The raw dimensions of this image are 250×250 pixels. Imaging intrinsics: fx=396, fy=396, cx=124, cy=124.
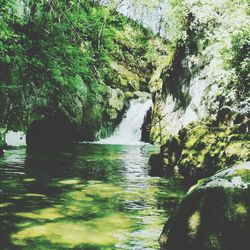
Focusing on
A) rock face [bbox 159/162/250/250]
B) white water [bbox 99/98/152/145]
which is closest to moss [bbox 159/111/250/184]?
rock face [bbox 159/162/250/250]

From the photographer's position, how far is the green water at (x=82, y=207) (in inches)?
171

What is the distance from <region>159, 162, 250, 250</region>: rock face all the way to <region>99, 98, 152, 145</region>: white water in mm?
21529

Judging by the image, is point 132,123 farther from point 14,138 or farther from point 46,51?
point 46,51

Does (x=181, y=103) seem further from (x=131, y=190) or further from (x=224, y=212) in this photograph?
(x=224, y=212)

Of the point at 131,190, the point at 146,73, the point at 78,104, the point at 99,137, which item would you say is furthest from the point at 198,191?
the point at 146,73

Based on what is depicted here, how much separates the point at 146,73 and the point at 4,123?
21268 millimetres

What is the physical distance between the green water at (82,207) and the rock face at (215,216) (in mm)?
409

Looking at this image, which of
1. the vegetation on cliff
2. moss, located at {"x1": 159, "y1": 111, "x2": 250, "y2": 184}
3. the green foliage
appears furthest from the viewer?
the green foliage

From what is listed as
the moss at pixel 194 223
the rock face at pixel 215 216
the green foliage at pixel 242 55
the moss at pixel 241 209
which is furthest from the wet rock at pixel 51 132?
the moss at pixel 241 209

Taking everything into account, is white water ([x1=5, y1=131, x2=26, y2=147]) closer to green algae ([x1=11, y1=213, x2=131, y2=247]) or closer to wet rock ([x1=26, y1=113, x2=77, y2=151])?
wet rock ([x1=26, y1=113, x2=77, y2=151])

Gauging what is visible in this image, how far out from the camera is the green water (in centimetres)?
435

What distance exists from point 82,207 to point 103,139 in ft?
63.4

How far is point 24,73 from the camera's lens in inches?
487

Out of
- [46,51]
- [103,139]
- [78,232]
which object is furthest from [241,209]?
[103,139]
